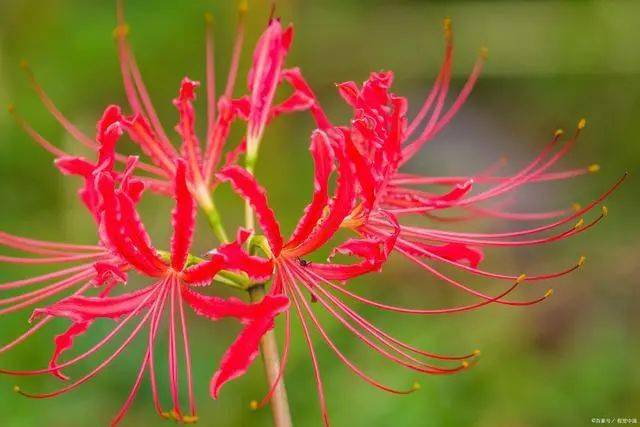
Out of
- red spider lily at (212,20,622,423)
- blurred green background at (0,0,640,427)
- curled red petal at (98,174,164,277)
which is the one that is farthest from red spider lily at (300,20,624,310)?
blurred green background at (0,0,640,427)

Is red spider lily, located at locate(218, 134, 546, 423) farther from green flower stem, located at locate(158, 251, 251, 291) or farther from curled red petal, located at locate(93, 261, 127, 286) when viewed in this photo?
curled red petal, located at locate(93, 261, 127, 286)

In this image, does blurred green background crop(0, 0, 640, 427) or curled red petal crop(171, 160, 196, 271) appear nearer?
curled red petal crop(171, 160, 196, 271)

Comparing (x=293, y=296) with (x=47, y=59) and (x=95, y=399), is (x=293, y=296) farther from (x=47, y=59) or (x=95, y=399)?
(x=47, y=59)

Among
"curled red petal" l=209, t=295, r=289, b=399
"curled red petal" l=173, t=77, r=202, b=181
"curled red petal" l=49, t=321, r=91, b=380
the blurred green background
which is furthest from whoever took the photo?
the blurred green background

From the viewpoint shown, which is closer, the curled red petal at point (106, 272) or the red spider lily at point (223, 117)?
the curled red petal at point (106, 272)

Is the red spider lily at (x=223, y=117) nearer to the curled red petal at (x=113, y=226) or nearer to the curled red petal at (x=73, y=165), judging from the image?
the curled red petal at (x=73, y=165)

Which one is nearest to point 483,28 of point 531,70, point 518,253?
point 531,70

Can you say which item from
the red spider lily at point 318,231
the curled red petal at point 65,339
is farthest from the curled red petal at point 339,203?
the curled red petal at point 65,339

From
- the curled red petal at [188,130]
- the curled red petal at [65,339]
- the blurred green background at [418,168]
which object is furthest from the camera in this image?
the blurred green background at [418,168]
